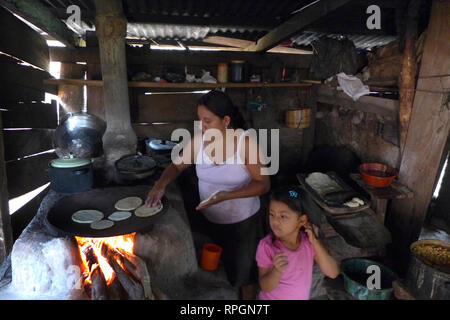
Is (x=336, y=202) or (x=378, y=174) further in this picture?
(x=378, y=174)

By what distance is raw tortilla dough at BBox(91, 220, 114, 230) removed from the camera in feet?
6.88

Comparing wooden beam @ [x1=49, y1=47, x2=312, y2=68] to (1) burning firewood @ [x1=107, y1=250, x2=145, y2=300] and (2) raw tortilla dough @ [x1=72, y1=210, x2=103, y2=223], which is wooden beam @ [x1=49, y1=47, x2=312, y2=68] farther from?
(1) burning firewood @ [x1=107, y1=250, x2=145, y2=300]

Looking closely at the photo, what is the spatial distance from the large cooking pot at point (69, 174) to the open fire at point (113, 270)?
58cm

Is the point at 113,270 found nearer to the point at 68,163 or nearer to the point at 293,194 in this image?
the point at 68,163

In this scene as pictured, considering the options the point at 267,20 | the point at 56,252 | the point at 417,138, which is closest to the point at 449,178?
the point at 417,138

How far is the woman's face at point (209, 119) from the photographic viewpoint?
7.98ft

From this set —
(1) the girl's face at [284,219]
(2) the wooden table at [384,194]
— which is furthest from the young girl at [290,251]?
(2) the wooden table at [384,194]

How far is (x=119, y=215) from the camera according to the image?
229 centimetres

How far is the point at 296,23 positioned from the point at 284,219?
2.77m

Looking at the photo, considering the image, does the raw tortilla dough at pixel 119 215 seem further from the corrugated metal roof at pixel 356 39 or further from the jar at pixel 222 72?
the corrugated metal roof at pixel 356 39

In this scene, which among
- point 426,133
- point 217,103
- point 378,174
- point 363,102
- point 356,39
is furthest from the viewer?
point 356,39

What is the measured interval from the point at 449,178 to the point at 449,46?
2.36m

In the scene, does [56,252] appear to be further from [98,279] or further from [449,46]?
[449,46]

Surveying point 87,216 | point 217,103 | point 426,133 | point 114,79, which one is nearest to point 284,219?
point 217,103
